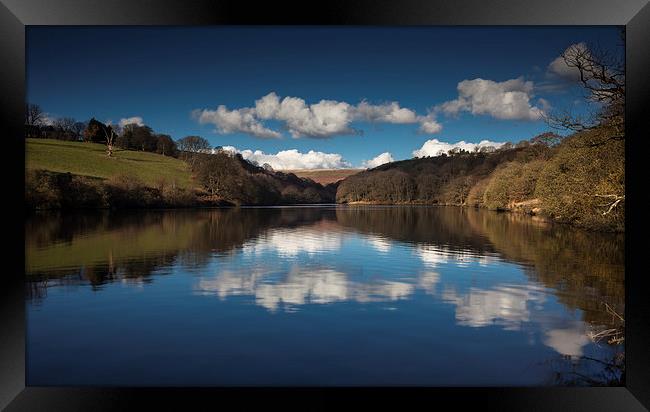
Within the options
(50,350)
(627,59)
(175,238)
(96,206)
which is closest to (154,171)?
(96,206)

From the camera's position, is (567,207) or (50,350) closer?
(50,350)

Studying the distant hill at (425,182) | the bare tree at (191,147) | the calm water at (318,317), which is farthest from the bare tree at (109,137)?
the distant hill at (425,182)

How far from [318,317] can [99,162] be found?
34.7m

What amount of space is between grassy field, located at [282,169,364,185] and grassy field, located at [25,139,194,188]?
3237cm

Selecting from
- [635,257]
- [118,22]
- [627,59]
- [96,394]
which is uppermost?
[118,22]

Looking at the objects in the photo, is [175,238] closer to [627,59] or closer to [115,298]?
[115,298]

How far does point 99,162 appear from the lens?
37469 millimetres

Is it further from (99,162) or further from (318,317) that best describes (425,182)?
(318,317)

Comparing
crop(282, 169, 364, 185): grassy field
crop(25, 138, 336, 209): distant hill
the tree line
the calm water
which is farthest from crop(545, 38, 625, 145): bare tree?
crop(282, 169, 364, 185): grassy field

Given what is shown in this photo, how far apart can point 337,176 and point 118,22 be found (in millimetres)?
83347

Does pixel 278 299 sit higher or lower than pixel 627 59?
lower

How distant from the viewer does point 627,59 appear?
6039 mm

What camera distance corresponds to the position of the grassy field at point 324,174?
8091 cm

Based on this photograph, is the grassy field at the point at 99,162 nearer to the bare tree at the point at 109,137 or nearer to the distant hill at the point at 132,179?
the distant hill at the point at 132,179
